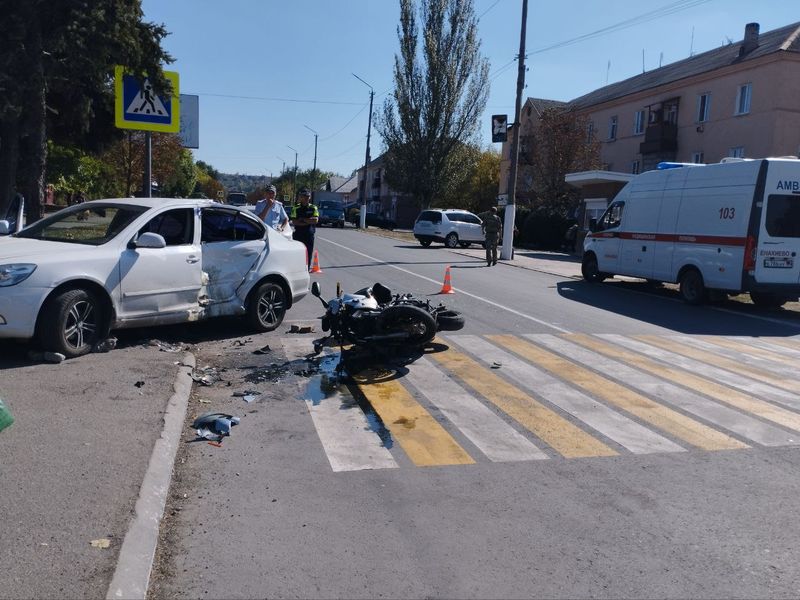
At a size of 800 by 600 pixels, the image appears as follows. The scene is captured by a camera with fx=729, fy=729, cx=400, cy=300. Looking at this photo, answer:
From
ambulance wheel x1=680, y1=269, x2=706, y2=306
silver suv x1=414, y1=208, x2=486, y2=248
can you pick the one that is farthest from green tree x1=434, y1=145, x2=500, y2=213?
ambulance wheel x1=680, y1=269, x2=706, y2=306

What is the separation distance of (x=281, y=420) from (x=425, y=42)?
50.6 meters

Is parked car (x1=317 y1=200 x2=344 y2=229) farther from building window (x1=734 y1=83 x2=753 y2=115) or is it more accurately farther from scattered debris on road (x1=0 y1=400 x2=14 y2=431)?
scattered debris on road (x1=0 y1=400 x2=14 y2=431)

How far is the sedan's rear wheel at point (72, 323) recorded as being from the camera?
699cm

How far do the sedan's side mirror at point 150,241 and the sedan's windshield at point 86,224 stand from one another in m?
0.40

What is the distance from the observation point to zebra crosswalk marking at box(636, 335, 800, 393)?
8.23m

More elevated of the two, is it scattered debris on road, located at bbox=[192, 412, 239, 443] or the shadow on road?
the shadow on road

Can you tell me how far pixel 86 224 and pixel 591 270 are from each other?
46.5ft

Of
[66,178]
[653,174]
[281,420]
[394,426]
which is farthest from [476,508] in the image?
[66,178]

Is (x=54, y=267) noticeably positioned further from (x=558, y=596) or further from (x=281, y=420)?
(x=558, y=596)

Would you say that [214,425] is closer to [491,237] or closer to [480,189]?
[491,237]

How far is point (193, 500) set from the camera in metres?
4.50

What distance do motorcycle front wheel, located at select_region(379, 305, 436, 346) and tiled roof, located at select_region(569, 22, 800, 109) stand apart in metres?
30.8

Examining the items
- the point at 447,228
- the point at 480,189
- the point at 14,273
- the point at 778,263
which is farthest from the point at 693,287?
the point at 480,189

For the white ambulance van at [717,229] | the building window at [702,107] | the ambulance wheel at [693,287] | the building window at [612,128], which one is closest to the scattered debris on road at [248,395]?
the white ambulance van at [717,229]
